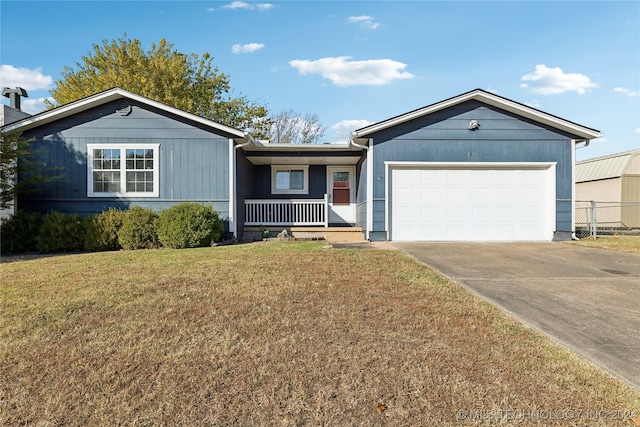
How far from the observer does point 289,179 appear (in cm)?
1438

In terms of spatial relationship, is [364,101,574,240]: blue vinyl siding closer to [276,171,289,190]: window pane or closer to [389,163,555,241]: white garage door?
[389,163,555,241]: white garage door

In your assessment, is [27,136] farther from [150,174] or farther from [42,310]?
[42,310]

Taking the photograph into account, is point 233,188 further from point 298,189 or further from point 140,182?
point 298,189

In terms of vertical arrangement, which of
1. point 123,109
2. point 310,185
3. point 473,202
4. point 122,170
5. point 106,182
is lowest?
point 473,202

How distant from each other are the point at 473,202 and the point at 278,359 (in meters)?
9.42

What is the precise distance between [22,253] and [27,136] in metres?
3.64

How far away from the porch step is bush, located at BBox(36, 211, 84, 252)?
475 cm

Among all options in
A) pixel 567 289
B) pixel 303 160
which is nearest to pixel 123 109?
pixel 303 160

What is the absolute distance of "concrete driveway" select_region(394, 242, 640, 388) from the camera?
10.4 feet

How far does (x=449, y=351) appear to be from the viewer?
117 inches

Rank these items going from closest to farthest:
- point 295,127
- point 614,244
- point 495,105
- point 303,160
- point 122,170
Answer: point 614,244, point 122,170, point 495,105, point 303,160, point 295,127

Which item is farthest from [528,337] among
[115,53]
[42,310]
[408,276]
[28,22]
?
[115,53]

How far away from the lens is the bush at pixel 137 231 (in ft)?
30.6

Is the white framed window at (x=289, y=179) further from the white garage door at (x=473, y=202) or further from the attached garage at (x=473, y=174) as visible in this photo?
the white garage door at (x=473, y=202)
